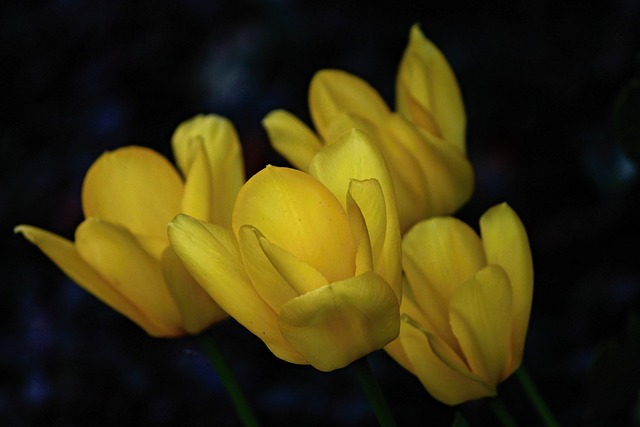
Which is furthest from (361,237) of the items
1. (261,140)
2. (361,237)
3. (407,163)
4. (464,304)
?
(261,140)

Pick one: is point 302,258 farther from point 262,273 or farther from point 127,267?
point 127,267

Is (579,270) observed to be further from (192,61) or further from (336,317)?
(336,317)

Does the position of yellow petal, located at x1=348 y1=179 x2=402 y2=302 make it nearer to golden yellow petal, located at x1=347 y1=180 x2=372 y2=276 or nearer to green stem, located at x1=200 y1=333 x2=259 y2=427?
golden yellow petal, located at x1=347 y1=180 x2=372 y2=276

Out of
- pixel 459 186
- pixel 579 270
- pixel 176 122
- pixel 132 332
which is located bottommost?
pixel 579 270

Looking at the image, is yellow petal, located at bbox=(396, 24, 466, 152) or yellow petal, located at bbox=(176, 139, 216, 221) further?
yellow petal, located at bbox=(396, 24, 466, 152)

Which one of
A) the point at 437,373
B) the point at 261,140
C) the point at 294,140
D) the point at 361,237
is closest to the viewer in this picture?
the point at 361,237

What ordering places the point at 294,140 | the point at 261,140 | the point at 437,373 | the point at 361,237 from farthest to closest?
the point at 261,140, the point at 294,140, the point at 437,373, the point at 361,237

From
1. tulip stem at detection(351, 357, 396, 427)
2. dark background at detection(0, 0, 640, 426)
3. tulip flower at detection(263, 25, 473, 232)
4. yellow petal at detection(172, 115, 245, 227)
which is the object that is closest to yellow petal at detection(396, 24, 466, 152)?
tulip flower at detection(263, 25, 473, 232)

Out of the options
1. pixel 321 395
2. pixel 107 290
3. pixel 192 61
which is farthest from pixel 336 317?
pixel 192 61
